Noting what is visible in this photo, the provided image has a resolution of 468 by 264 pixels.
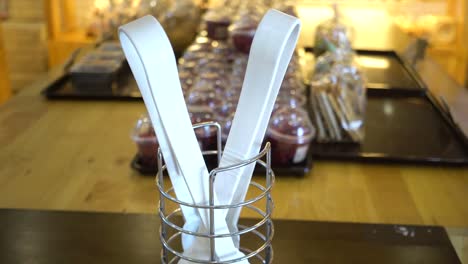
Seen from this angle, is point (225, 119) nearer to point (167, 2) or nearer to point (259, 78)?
point (259, 78)

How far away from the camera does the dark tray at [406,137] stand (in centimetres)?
95

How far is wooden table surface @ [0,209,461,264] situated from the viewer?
26.3 inches

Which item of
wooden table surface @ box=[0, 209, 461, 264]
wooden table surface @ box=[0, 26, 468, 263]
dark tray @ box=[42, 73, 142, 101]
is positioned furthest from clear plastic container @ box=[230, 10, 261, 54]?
wooden table surface @ box=[0, 209, 461, 264]

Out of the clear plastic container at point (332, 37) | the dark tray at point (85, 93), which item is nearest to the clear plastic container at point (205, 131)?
the dark tray at point (85, 93)

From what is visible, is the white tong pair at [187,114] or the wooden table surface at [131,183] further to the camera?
the wooden table surface at [131,183]

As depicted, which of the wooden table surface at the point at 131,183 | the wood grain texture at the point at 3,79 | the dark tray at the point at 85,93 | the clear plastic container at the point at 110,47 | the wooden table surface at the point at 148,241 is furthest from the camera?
the wood grain texture at the point at 3,79

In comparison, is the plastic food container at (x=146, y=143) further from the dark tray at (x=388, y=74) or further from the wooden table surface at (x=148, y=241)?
the dark tray at (x=388, y=74)

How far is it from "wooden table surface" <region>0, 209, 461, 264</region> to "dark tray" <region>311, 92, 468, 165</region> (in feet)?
0.75

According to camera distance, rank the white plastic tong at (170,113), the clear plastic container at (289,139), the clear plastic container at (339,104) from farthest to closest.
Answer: the clear plastic container at (339,104)
the clear plastic container at (289,139)
the white plastic tong at (170,113)

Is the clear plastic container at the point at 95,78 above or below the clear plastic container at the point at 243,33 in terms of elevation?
below

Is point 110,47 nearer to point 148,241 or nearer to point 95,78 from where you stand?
point 95,78

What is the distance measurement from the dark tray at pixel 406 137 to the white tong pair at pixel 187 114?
0.44 meters

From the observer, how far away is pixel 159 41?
0.46 m

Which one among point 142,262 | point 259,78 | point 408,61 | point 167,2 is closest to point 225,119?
point 142,262
